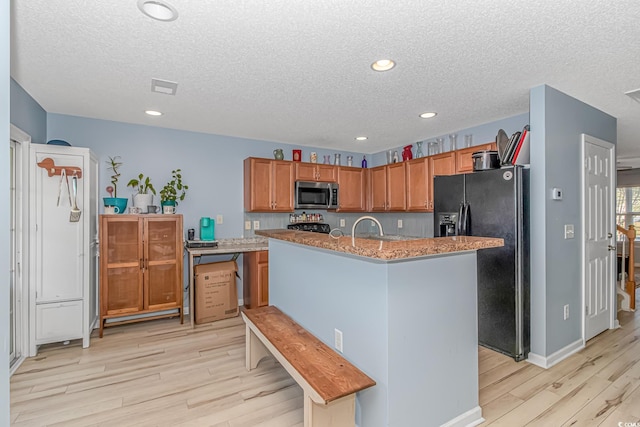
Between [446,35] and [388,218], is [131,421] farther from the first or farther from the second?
[388,218]

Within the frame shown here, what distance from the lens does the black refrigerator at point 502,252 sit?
2.66 m

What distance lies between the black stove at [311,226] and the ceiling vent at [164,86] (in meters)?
2.50

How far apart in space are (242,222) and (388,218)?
248 cm

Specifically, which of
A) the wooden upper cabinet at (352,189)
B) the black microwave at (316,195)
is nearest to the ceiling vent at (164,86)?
the black microwave at (316,195)

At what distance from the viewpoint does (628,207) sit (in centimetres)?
709

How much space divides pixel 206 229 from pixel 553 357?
3.91m

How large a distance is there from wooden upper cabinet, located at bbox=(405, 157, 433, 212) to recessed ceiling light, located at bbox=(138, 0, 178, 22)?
135 inches

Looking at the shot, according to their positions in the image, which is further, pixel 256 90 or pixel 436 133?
pixel 436 133

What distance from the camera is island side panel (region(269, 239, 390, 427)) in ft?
5.25

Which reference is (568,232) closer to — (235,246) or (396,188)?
(396,188)

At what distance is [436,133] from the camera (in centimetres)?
424

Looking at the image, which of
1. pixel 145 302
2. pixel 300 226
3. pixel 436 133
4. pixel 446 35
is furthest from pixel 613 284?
pixel 145 302

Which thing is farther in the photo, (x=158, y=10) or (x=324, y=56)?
(x=324, y=56)

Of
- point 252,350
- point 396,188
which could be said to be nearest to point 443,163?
point 396,188
